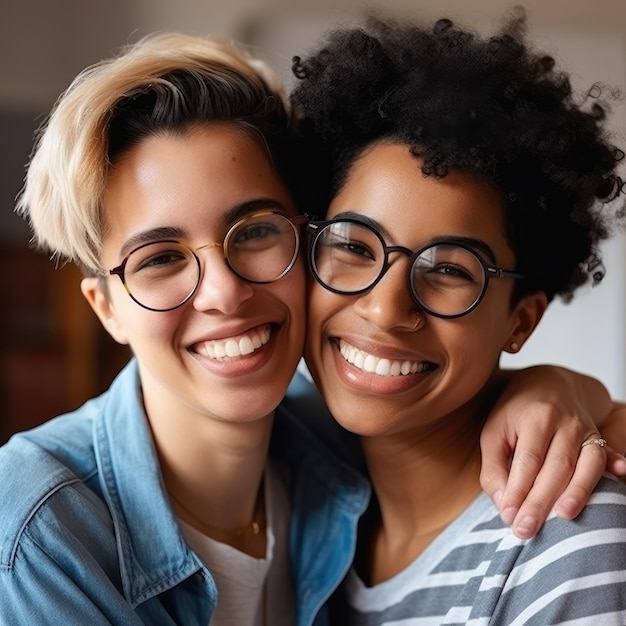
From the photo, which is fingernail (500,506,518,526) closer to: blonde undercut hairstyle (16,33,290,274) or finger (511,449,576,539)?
finger (511,449,576,539)

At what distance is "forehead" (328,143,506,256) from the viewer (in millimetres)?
1547

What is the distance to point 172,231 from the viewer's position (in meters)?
1.59

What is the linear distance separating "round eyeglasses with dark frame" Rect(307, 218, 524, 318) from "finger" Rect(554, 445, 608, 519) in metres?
0.29

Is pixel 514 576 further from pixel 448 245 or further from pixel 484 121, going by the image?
pixel 484 121

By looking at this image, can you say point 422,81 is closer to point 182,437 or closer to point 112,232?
point 112,232

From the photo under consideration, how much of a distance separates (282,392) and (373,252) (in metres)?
0.30

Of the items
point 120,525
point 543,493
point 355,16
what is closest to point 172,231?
point 120,525

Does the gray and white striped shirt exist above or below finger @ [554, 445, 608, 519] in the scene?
below

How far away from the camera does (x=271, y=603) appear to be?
1.82m

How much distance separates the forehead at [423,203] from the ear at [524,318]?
0.17 m

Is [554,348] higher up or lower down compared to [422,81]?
lower down

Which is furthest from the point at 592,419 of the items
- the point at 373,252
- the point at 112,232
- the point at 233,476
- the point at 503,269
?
the point at 112,232

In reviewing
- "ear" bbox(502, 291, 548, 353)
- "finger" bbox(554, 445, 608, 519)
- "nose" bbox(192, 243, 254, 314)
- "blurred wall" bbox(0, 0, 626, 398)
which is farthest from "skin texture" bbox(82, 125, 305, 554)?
"blurred wall" bbox(0, 0, 626, 398)

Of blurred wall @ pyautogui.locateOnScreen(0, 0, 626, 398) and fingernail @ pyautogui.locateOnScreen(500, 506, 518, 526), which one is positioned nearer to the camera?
fingernail @ pyautogui.locateOnScreen(500, 506, 518, 526)
